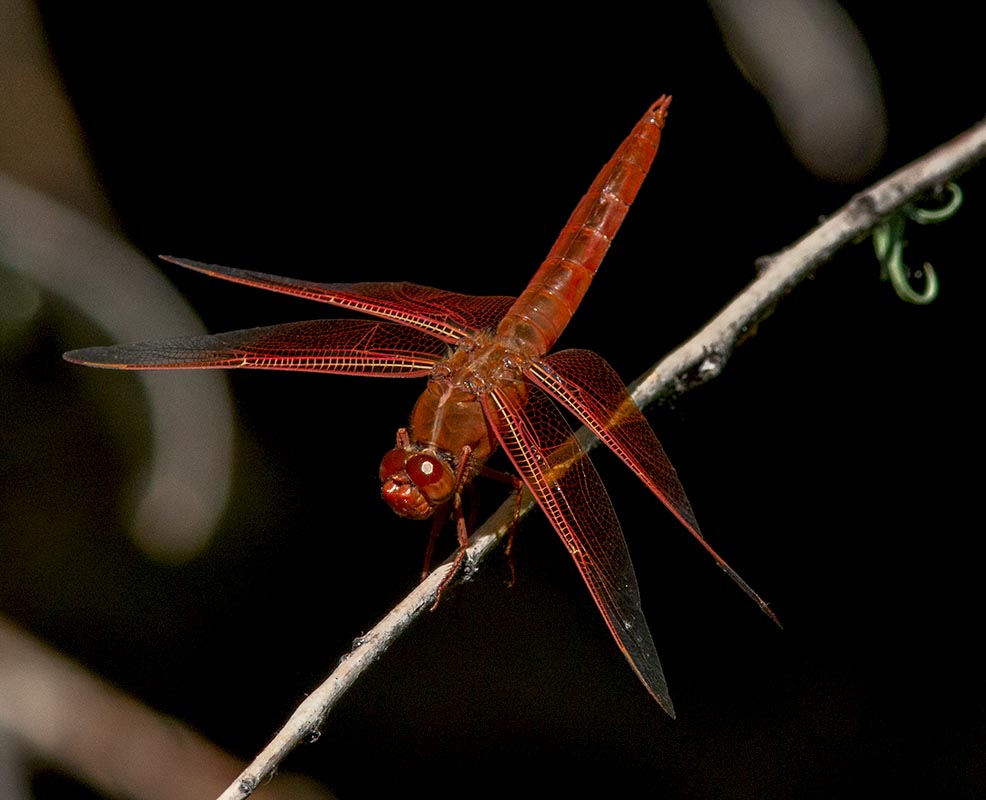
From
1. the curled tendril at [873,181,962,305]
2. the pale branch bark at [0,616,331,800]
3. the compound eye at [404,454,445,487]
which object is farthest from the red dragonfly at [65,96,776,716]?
the pale branch bark at [0,616,331,800]

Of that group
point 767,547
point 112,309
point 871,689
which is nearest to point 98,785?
point 112,309

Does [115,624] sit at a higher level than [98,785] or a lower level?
higher

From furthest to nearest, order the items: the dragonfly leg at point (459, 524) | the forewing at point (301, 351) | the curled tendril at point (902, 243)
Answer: the curled tendril at point (902, 243) < the forewing at point (301, 351) < the dragonfly leg at point (459, 524)

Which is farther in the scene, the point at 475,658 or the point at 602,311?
the point at 602,311

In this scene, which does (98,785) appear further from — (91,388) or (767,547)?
→ (767,547)

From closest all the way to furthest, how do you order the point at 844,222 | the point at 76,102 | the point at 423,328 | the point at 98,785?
1. the point at 844,222
2. the point at 423,328
3. the point at 98,785
4. the point at 76,102

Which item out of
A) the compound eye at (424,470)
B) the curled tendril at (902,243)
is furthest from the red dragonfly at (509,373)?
the curled tendril at (902,243)

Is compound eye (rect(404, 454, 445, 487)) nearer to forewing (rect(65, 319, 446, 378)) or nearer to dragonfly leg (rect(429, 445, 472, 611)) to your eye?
dragonfly leg (rect(429, 445, 472, 611))

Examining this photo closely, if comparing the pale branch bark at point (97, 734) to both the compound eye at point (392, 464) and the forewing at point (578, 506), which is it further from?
the forewing at point (578, 506)
